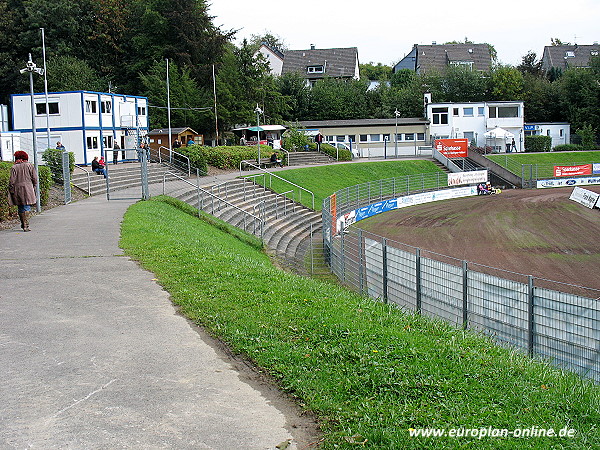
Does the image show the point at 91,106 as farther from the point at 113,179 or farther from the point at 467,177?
the point at 467,177

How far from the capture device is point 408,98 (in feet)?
271

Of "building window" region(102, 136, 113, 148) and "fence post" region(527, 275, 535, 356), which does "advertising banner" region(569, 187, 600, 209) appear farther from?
"fence post" region(527, 275, 535, 356)

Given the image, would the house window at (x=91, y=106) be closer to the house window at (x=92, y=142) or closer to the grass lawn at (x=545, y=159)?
the house window at (x=92, y=142)

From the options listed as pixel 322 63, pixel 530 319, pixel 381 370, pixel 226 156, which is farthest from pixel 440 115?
pixel 381 370

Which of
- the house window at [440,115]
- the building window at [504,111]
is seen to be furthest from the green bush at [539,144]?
the house window at [440,115]

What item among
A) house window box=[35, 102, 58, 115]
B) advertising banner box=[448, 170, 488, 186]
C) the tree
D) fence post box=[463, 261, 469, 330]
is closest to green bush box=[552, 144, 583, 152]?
the tree

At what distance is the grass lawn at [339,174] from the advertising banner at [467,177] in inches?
176

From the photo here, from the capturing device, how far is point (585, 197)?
41438mm

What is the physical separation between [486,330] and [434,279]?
1.26 meters

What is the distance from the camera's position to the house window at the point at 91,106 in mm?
45000

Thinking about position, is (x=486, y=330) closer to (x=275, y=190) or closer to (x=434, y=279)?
(x=434, y=279)

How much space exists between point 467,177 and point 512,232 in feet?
75.2

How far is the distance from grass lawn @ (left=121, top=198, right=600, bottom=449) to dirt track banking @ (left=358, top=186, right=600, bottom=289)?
1295cm

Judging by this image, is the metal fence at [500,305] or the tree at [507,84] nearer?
the metal fence at [500,305]
